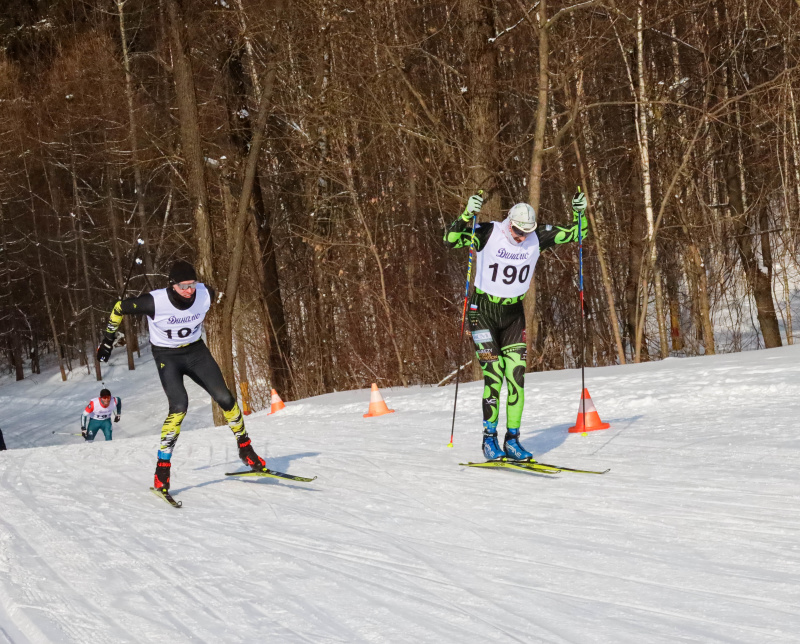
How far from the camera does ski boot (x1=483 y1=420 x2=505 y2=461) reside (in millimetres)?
7319

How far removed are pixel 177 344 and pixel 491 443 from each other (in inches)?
109

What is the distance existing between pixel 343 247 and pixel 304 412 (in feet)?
24.9

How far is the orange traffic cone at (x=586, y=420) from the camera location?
28.5 feet

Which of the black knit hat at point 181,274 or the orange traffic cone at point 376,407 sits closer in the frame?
the black knit hat at point 181,274

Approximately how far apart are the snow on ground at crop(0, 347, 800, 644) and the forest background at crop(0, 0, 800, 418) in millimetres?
5993

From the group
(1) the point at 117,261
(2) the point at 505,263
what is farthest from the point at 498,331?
(1) the point at 117,261

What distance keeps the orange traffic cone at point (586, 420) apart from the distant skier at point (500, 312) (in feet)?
5.30

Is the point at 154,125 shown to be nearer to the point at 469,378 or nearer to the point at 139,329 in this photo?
the point at 469,378

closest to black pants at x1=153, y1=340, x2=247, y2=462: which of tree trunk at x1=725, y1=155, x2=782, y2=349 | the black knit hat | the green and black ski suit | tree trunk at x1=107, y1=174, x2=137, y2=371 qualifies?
the black knit hat

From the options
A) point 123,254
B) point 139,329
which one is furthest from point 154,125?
point 139,329

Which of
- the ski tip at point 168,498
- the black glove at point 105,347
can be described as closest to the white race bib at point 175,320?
the black glove at point 105,347

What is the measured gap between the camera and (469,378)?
16.7m

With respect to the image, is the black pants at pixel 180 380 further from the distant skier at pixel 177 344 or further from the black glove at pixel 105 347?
the black glove at pixel 105 347

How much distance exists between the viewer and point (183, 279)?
7.11 metres
